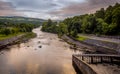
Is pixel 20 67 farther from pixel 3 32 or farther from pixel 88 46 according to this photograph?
pixel 3 32

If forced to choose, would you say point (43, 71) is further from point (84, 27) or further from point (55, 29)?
point (55, 29)

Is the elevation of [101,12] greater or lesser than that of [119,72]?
greater

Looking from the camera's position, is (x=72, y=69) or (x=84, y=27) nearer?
(x=72, y=69)

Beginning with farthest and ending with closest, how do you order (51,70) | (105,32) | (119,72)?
(105,32)
(51,70)
(119,72)

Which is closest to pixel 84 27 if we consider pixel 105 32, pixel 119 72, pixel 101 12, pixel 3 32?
pixel 101 12

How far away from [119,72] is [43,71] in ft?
52.0

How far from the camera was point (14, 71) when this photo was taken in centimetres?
3975

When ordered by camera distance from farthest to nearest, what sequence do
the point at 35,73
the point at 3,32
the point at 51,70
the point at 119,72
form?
the point at 3,32 < the point at 51,70 < the point at 35,73 < the point at 119,72

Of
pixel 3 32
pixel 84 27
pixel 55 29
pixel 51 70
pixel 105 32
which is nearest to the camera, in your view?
pixel 51 70

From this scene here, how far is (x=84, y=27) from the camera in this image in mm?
114438

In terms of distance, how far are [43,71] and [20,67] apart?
6.57 meters

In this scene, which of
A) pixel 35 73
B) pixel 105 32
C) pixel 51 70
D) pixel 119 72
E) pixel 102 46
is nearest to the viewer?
pixel 119 72

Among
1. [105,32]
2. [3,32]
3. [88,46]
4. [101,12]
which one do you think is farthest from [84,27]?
[3,32]

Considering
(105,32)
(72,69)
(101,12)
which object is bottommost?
(72,69)
